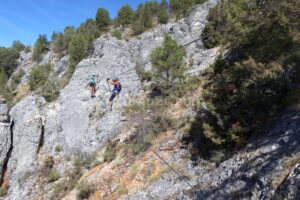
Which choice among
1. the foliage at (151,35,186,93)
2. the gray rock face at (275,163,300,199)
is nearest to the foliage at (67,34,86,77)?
the foliage at (151,35,186,93)

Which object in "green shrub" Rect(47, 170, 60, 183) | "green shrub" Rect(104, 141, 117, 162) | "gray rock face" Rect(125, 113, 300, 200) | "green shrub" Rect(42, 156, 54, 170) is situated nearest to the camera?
"gray rock face" Rect(125, 113, 300, 200)

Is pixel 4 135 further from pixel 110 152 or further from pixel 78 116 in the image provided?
pixel 110 152

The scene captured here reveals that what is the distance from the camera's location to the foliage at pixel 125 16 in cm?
3419

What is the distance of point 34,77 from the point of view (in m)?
28.6

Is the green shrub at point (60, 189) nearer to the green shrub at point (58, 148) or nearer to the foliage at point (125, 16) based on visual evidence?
the green shrub at point (58, 148)

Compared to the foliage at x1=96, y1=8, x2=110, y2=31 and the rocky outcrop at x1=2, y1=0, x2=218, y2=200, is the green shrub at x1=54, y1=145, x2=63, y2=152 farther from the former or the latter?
the foliage at x1=96, y1=8, x2=110, y2=31

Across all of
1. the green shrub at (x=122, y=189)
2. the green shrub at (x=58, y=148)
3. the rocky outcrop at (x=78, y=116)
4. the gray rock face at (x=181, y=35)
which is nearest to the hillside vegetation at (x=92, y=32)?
the gray rock face at (x=181, y=35)

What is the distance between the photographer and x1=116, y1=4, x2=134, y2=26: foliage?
34188 millimetres

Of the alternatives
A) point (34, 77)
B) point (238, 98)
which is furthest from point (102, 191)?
point (34, 77)

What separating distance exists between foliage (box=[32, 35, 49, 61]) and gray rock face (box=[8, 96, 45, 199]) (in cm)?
1952

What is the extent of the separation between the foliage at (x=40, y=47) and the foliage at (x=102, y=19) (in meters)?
9.63

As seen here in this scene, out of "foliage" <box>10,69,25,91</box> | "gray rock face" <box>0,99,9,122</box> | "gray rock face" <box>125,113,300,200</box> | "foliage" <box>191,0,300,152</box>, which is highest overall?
"foliage" <box>10,69,25,91</box>

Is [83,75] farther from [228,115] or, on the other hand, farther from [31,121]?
[228,115]

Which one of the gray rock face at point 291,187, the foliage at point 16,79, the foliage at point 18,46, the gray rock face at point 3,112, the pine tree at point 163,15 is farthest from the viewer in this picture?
the foliage at point 18,46
